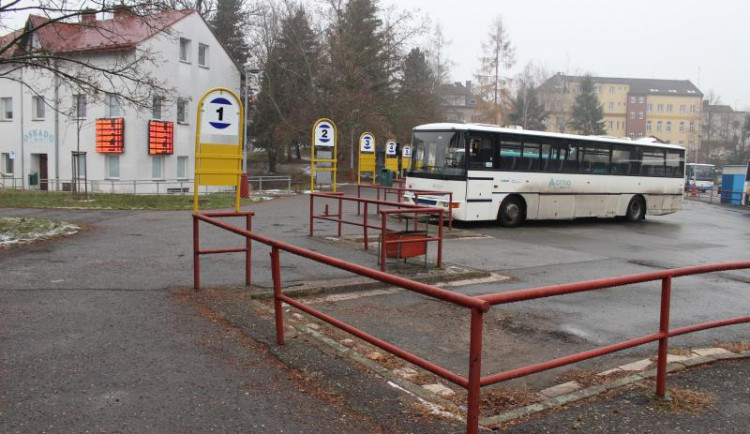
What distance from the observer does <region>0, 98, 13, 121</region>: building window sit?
3841 cm

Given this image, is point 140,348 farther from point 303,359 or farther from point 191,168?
point 191,168

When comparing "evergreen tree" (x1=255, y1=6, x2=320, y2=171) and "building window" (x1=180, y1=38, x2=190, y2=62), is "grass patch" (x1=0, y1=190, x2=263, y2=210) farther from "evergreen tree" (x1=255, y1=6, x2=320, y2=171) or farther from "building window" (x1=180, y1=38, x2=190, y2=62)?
"evergreen tree" (x1=255, y1=6, x2=320, y2=171)

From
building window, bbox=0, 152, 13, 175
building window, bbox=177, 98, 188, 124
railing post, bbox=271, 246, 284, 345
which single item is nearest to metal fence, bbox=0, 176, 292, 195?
building window, bbox=0, 152, 13, 175

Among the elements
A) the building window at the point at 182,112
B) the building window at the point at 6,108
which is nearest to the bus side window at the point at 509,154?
the building window at the point at 182,112

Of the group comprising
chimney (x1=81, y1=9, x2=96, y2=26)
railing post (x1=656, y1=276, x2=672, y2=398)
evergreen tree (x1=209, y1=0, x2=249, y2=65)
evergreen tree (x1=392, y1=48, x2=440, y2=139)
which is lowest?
railing post (x1=656, y1=276, x2=672, y2=398)

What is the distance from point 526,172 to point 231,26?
40.1m

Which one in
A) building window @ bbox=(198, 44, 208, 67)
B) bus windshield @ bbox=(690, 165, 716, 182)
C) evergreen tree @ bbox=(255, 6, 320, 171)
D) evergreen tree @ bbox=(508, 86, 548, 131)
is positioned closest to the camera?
building window @ bbox=(198, 44, 208, 67)

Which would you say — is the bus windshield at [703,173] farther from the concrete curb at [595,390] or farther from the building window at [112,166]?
the concrete curb at [595,390]

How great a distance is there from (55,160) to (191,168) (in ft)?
25.5

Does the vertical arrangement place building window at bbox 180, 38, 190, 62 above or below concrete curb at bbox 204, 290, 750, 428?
above

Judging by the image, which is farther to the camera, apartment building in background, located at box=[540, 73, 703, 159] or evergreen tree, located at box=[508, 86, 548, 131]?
apartment building in background, located at box=[540, 73, 703, 159]

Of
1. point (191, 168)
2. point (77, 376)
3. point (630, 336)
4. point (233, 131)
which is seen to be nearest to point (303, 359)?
point (77, 376)

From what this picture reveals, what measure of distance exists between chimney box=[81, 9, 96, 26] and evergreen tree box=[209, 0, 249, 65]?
38.1 meters

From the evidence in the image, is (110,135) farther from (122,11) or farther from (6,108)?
(122,11)
